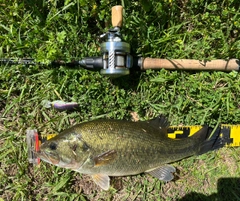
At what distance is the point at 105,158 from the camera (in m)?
3.21

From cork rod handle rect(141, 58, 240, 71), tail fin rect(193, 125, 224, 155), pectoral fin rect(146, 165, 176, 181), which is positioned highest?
cork rod handle rect(141, 58, 240, 71)

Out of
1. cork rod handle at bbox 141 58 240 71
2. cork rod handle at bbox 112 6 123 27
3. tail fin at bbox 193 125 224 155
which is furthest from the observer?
tail fin at bbox 193 125 224 155

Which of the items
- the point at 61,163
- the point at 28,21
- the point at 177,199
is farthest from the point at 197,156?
the point at 28,21

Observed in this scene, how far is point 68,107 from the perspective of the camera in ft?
11.8

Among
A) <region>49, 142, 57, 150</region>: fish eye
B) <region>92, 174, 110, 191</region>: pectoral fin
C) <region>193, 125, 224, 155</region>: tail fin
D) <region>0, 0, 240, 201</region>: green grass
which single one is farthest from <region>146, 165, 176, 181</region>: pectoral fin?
<region>49, 142, 57, 150</region>: fish eye

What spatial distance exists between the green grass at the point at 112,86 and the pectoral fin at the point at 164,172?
216 millimetres

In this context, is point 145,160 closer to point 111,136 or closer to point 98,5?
point 111,136

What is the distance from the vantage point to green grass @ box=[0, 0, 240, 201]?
3.57 m

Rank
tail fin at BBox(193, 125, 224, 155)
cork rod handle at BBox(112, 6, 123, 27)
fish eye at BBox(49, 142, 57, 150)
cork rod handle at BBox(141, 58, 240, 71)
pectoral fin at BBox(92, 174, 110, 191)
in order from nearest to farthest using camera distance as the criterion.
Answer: cork rod handle at BBox(112, 6, 123, 27), fish eye at BBox(49, 142, 57, 150), pectoral fin at BBox(92, 174, 110, 191), cork rod handle at BBox(141, 58, 240, 71), tail fin at BBox(193, 125, 224, 155)

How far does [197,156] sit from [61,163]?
5.89 feet

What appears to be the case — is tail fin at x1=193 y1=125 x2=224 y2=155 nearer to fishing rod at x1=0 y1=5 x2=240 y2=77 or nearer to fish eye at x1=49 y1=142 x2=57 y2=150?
fishing rod at x1=0 y1=5 x2=240 y2=77

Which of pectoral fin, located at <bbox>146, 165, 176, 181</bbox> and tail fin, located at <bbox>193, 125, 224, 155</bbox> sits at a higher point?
tail fin, located at <bbox>193, 125, 224, 155</bbox>

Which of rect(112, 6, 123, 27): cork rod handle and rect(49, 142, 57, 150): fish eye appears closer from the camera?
rect(112, 6, 123, 27): cork rod handle

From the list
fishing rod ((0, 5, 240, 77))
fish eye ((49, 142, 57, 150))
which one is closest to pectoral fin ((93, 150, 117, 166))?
fish eye ((49, 142, 57, 150))
